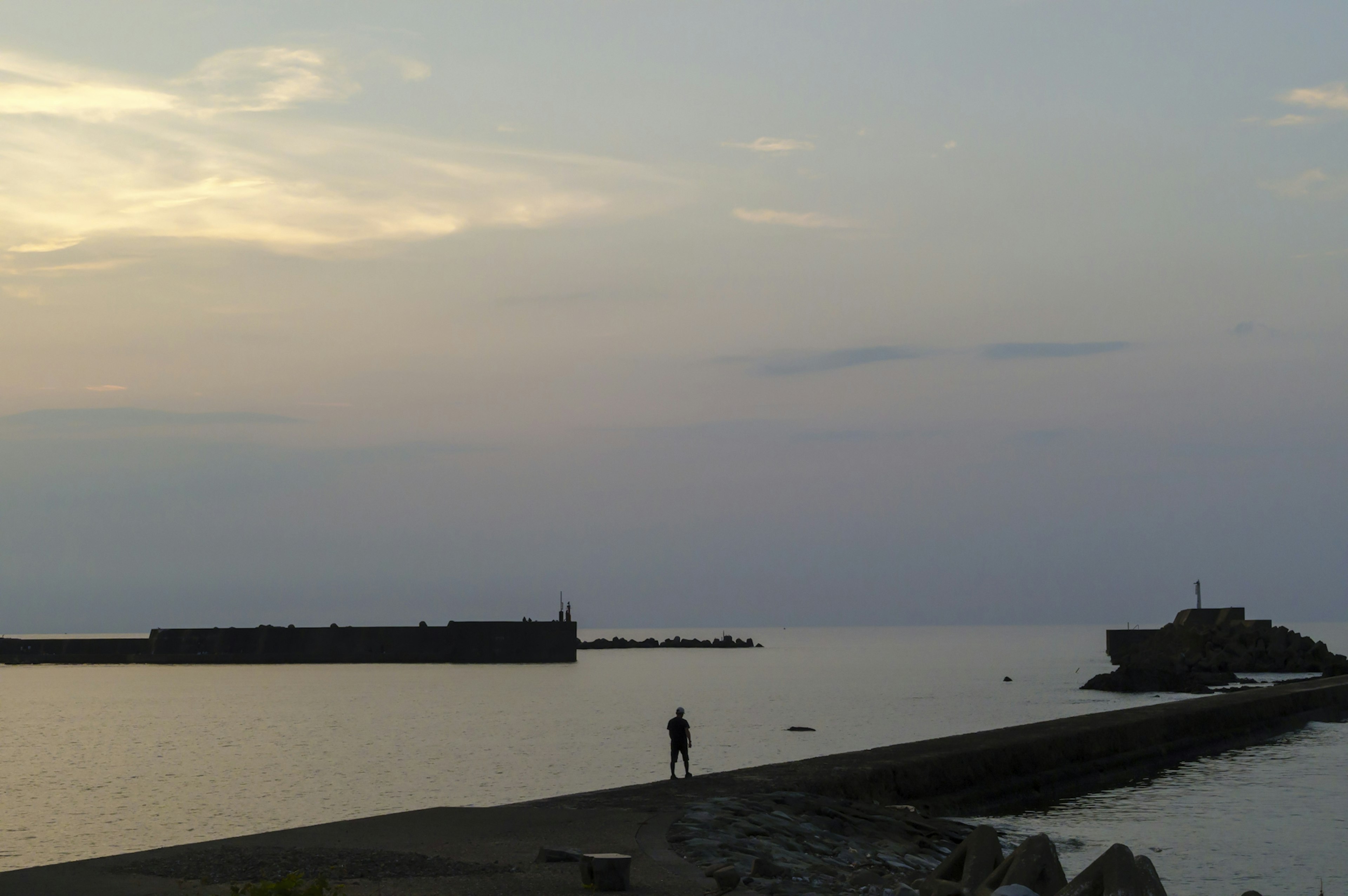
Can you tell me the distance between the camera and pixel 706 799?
15.3m

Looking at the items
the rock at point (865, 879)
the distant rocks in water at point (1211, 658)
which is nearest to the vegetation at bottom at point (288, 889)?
the rock at point (865, 879)

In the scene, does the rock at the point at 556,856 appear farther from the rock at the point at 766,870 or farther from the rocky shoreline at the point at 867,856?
the rock at the point at 766,870

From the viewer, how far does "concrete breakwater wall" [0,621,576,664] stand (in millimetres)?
104750

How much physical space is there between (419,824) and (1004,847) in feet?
27.2

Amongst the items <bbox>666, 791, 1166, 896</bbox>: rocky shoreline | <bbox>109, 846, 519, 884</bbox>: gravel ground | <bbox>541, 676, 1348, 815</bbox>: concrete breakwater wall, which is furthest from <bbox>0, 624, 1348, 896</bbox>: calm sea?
<bbox>109, 846, 519, 884</bbox>: gravel ground

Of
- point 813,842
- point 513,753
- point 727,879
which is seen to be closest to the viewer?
point 727,879

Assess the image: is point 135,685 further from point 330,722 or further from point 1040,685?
point 1040,685

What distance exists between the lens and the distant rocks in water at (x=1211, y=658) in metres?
61.6

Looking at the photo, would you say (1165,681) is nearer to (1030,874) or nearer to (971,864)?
(971,864)

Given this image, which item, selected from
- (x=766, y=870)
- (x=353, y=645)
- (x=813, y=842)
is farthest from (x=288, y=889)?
(x=353, y=645)

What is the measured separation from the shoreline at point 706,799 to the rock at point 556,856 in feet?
0.55

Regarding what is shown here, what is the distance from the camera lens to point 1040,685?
84125mm

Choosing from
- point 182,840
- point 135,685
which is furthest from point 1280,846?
point 135,685

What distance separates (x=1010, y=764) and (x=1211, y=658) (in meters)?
51.9
